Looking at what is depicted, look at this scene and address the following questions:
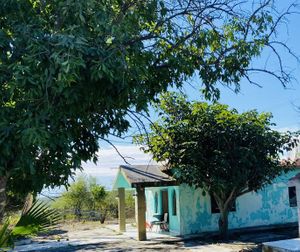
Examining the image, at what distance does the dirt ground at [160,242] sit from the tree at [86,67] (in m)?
8.67

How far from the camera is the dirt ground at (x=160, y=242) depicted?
47.9 ft

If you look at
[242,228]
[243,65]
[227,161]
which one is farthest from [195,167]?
[243,65]

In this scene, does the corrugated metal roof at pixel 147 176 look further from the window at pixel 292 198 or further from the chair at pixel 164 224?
the window at pixel 292 198

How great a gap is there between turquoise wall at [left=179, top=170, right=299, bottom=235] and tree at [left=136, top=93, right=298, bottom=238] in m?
1.58

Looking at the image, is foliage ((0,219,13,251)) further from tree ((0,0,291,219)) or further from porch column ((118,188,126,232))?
porch column ((118,188,126,232))

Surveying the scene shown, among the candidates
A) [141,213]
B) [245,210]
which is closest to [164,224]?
[141,213]

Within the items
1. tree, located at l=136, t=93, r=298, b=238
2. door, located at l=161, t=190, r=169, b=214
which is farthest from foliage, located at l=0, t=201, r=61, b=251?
door, located at l=161, t=190, r=169, b=214

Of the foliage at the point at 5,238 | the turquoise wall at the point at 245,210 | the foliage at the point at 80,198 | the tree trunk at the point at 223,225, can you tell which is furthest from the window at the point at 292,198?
the foliage at the point at 5,238

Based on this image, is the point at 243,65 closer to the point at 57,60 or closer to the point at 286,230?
the point at 57,60

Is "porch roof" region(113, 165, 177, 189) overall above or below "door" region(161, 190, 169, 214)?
above

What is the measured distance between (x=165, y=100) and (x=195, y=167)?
3020 millimetres

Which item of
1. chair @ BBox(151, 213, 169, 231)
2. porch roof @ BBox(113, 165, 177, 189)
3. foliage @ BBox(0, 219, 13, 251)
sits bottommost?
chair @ BBox(151, 213, 169, 231)

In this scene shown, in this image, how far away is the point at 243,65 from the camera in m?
7.35

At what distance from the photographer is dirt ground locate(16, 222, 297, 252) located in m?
14.6
